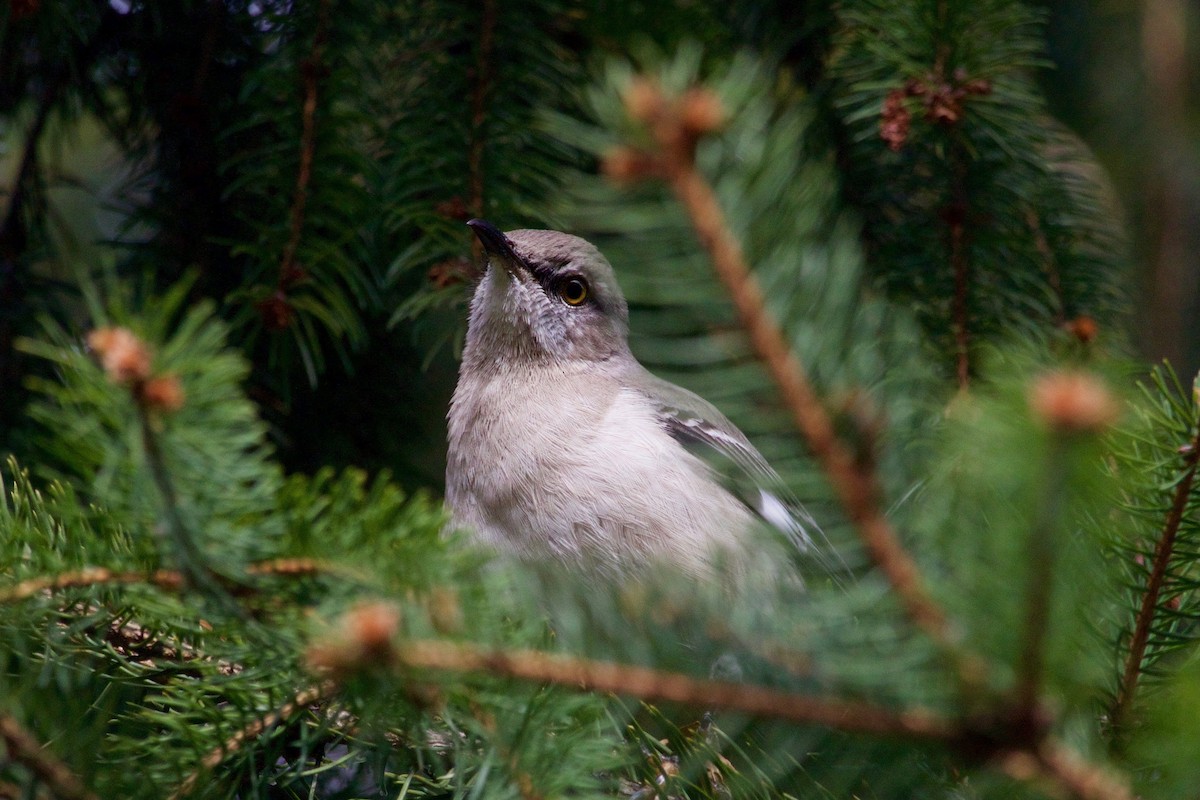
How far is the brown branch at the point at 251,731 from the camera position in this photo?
1548mm

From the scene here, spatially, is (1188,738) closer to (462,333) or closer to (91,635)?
(91,635)

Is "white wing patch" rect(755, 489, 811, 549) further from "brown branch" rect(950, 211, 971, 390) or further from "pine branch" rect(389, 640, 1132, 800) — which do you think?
"brown branch" rect(950, 211, 971, 390)

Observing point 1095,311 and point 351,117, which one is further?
point 1095,311

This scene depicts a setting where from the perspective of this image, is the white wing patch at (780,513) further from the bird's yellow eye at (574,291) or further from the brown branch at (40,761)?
the bird's yellow eye at (574,291)

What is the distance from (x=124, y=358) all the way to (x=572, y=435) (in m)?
1.92

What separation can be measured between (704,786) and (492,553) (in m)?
1.08

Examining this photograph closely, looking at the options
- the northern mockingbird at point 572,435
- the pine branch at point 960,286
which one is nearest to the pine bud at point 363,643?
the northern mockingbird at point 572,435

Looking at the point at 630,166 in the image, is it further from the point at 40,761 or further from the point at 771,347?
the point at 40,761

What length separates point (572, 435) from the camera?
9.59 ft

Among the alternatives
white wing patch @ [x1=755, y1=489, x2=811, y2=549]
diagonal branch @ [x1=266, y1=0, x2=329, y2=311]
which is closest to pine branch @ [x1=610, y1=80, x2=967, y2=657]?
white wing patch @ [x1=755, y1=489, x2=811, y2=549]

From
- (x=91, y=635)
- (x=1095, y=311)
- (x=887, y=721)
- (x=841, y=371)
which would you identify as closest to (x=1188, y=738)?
(x=887, y=721)

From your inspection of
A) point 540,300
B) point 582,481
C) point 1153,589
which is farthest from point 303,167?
point 1153,589

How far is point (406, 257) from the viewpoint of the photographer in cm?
309

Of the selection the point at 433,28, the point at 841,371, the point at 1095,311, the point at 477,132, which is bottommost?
the point at 1095,311
